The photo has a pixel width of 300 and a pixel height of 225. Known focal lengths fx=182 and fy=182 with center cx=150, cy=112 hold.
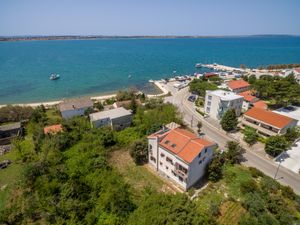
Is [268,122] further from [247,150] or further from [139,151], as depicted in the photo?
[139,151]

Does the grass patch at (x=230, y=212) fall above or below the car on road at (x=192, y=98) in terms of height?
below

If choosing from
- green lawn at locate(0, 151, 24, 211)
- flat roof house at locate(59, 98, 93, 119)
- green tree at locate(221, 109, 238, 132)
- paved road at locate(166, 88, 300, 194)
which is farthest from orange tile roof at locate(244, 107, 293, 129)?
green lawn at locate(0, 151, 24, 211)

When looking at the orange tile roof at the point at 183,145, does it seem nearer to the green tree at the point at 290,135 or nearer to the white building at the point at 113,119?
the white building at the point at 113,119

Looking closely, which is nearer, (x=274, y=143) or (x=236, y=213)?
(x=236, y=213)

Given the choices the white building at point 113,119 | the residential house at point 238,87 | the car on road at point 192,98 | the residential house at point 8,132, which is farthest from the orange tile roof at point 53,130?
the residential house at point 238,87

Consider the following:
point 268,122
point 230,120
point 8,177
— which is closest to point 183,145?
point 230,120

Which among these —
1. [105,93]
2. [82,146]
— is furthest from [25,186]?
[105,93]

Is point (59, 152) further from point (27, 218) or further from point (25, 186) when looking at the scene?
point (27, 218)
